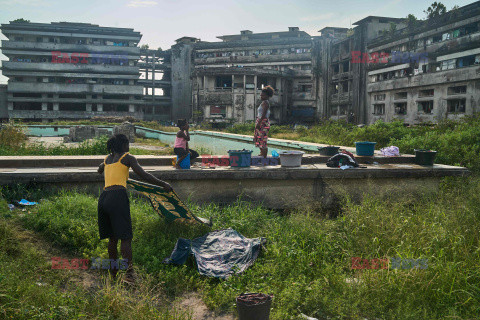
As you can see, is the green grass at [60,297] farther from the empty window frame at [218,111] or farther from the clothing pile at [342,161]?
the empty window frame at [218,111]

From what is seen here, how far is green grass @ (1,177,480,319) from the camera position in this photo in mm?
4039

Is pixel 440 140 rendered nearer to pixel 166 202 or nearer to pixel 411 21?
pixel 166 202

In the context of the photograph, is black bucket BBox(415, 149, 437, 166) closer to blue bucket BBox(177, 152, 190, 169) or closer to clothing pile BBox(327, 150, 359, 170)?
clothing pile BBox(327, 150, 359, 170)

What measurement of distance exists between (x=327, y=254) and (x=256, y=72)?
134 feet

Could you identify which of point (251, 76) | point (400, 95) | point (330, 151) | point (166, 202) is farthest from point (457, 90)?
point (166, 202)

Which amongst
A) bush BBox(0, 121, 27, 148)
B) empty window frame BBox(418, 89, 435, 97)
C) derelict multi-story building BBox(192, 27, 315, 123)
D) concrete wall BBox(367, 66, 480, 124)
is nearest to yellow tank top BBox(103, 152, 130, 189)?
bush BBox(0, 121, 27, 148)

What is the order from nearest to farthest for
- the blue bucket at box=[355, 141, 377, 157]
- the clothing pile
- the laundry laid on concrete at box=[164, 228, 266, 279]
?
the laundry laid on concrete at box=[164, 228, 266, 279] < the clothing pile < the blue bucket at box=[355, 141, 377, 157]

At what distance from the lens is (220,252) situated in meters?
5.28

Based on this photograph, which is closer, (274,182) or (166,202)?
(166,202)

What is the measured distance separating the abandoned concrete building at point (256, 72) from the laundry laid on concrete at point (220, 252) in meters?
25.2

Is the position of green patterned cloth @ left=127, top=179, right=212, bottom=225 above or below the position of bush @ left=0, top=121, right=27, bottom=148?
below

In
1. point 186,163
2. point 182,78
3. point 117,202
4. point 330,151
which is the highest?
point 182,78

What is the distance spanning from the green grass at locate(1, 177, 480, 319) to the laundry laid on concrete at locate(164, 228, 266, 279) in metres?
0.12

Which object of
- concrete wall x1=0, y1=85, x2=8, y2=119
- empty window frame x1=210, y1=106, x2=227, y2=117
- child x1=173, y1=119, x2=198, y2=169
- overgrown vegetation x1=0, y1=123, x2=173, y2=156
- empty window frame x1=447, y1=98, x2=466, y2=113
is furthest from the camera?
concrete wall x1=0, y1=85, x2=8, y2=119
